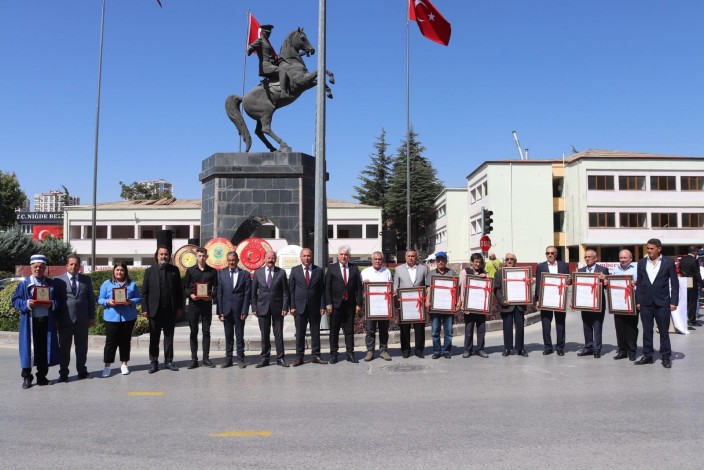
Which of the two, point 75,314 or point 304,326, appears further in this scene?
point 304,326

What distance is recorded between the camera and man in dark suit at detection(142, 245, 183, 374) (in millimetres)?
9477

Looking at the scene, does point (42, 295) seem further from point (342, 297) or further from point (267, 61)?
point (267, 61)

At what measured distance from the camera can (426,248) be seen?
261ft

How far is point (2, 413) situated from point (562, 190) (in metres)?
49.8

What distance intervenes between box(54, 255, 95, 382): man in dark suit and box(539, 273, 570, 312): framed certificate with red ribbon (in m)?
6.99

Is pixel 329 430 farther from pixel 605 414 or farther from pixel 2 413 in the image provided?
pixel 2 413

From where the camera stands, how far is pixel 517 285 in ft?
34.7

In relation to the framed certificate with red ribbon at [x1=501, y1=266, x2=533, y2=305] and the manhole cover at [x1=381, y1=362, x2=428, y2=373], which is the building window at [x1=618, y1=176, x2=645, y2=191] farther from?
the manhole cover at [x1=381, y1=362, x2=428, y2=373]

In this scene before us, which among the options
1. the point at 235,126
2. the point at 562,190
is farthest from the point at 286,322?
the point at 562,190

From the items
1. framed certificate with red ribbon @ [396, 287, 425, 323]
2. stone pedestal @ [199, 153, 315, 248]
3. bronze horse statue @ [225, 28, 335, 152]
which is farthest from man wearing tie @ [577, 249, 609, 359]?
bronze horse statue @ [225, 28, 335, 152]

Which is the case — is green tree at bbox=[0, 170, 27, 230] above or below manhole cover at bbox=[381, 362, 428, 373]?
above

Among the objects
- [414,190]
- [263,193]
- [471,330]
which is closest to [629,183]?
[414,190]

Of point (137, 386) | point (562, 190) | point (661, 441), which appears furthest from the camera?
point (562, 190)

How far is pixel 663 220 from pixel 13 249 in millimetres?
48997
